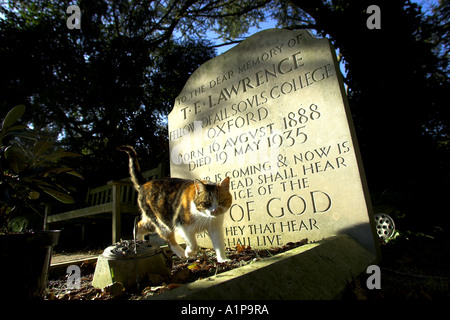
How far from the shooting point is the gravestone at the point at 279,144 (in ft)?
7.20

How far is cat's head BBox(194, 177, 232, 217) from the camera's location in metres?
1.91

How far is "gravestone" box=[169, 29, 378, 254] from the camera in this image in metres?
2.19

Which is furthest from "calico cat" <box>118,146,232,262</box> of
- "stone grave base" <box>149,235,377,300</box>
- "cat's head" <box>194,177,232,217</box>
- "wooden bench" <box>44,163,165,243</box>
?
"wooden bench" <box>44,163,165,243</box>

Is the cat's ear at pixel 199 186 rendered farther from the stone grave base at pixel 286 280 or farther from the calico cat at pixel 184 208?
the stone grave base at pixel 286 280

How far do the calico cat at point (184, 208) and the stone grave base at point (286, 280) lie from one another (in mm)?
808

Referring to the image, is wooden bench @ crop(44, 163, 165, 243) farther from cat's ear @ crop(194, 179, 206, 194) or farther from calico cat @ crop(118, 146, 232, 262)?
cat's ear @ crop(194, 179, 206, 194)

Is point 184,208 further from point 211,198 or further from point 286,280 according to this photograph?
point 286,280

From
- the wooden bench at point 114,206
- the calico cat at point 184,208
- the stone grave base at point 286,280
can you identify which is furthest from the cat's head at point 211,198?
the wooden bench at point 114,206

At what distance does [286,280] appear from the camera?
3.44 feet

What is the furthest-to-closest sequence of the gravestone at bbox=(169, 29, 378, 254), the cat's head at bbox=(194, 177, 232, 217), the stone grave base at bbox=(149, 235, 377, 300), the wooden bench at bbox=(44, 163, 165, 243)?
the wooden bench at bbox=(44, 163, 165, 243) → the gravestone at bbox=(169, 29, 378, 254) → the cat's head at bbox=(194, 177, 232, 217) → the stone grave base at bbox=(149, 235, 377, 300)

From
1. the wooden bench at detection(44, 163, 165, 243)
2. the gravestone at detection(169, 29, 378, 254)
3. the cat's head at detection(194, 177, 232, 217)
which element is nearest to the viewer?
the cat's head at detection(194, 177, 232, 217)

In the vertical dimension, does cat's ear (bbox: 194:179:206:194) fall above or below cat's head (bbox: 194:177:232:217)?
above

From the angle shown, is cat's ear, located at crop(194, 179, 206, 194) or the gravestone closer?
cat's ear, located at crop(194, 179, 206, 194)

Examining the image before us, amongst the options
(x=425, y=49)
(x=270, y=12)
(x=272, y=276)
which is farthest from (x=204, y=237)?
(x=270, y=12)
